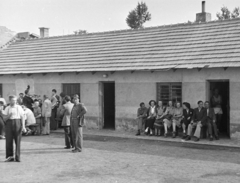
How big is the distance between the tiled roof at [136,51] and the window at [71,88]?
3.01 feet

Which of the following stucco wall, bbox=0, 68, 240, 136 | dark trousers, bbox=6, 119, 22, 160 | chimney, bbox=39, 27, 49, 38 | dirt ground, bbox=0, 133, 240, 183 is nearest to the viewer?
dirt ground, bbox=0, 133, 240, 183

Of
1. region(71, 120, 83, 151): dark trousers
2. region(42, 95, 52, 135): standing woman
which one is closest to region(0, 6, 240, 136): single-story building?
region(42, 95, 52, 135): standing woman

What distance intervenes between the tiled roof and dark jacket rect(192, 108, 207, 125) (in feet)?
5.86

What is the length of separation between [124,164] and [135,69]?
23.2 feet

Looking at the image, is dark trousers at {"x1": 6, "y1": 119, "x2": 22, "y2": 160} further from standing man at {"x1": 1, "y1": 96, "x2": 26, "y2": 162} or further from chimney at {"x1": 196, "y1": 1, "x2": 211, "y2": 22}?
chimney at {"x1": 196, "y1": 1, "x2": 211, "y2": 22}

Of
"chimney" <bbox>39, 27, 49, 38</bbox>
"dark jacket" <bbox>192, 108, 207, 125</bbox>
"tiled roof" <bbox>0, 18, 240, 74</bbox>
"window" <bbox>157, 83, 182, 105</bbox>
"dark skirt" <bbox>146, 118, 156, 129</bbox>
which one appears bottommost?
"dark skirt" <bbox>146, 118, 156, 129</bbox>

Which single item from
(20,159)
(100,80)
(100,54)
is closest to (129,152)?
(20,159)

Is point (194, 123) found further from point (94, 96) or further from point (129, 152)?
point (94, 96)

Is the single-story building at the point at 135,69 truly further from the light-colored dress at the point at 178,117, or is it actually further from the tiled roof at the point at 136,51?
the light-colored dress at the point at 178,117

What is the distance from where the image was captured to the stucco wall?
1434cm

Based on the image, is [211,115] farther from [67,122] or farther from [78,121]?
[67,122]

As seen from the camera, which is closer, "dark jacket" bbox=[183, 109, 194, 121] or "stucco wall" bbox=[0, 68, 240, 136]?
"stucco wall" bbox=[0, 68, 240, 136]

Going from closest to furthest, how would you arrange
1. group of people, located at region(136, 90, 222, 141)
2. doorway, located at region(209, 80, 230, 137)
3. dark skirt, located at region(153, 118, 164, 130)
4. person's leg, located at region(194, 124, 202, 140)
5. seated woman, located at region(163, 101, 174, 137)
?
person's leg, located at region(194, 124, 202, 140), group of people, located at region(136, 90, 222, 141), seated woman, located at region(163, 101, 174, 137), dark skirt, located at region(153, 118, 164, 130), doorway, located at region(209, 80, 230, 137)

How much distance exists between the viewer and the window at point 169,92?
15883mm
